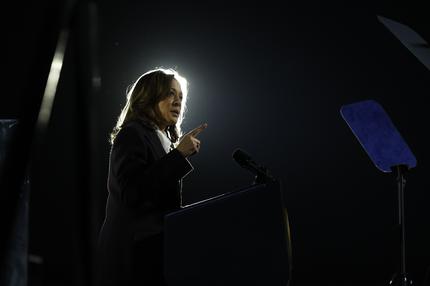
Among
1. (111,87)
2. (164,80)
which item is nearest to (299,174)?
(111,87)

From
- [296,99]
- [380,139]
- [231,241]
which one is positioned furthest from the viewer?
[296,99]

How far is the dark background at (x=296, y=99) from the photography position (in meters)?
3.02

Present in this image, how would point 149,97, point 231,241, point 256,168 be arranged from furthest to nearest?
point 149,97
point 256,168
point 231,241

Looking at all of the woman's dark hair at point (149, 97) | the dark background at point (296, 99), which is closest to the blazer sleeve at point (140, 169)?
the woman's dark hair at point (149, 97)

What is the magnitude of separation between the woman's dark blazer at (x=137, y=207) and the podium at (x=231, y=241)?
0.89 feet

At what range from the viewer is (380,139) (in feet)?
5.21

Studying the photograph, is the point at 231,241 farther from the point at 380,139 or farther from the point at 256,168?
the point at 380,139

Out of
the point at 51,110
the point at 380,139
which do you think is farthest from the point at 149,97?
the point at 51,110

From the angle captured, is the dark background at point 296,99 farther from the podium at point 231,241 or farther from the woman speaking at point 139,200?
the podium at point 231,241

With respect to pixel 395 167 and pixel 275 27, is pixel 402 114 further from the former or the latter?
pixel 395 167

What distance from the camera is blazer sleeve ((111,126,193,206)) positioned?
3.83 ft

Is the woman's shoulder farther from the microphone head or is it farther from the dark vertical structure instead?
the dark vertical structure

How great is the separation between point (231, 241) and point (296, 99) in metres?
2.27

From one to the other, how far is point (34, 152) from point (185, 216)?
54cm
